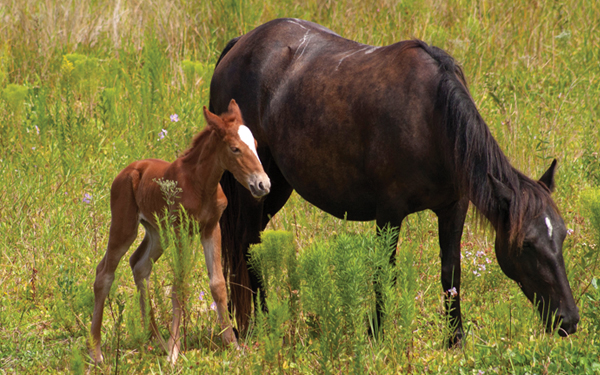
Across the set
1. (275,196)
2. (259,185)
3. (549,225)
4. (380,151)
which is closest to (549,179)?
(549,225)

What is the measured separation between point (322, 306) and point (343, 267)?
0.77 feet

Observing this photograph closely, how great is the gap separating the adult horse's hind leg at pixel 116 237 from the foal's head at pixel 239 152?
0.58 metres

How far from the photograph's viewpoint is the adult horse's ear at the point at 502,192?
326 centimetres

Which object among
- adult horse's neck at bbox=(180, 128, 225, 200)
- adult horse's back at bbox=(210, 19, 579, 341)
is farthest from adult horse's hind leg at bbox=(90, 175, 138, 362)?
adult horse's back at bbox=(210, 19, 579, 341)

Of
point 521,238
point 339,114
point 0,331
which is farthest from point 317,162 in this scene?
point 0,331

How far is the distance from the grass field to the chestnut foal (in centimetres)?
12

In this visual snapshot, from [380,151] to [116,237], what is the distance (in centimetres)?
155

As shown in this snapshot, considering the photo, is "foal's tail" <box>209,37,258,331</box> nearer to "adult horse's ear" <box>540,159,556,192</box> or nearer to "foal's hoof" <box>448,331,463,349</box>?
"foal's hoof" <box>448,331,463,349</box>

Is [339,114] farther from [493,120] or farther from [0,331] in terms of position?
[493,120]

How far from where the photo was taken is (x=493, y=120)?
6742mm

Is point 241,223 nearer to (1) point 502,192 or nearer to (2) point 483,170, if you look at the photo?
(2) point 483,170

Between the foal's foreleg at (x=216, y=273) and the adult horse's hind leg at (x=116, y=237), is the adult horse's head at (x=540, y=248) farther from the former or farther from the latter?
the adult horse's hind leg at (x=116, y=237)

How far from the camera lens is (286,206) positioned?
5777mm

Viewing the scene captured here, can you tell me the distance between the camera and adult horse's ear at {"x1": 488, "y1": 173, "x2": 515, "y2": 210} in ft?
10.7
